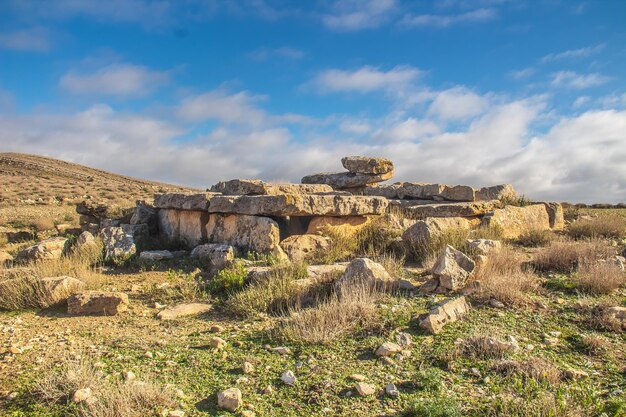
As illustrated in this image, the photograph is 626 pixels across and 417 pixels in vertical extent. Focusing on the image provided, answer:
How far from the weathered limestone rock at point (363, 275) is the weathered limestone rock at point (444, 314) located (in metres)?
1.04

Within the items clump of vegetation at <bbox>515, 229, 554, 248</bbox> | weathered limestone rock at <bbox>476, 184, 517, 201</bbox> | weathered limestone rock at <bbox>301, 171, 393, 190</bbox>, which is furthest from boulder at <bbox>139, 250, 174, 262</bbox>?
weathered limestone rock at <bbox>476, 184, 517, 201</bbox>

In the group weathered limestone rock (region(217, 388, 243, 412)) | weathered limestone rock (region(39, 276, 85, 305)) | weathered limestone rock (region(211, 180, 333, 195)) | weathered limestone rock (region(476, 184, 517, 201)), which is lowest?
weathered limestone rock (region(217, 388, 243, 412))

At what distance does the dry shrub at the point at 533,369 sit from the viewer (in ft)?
11.3

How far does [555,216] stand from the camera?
12602 mm

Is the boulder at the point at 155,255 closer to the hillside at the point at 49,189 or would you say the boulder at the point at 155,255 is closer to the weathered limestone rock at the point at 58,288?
the weathered limestone rock at the point at 58,288

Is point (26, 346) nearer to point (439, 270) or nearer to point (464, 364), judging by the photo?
point (464, 364)

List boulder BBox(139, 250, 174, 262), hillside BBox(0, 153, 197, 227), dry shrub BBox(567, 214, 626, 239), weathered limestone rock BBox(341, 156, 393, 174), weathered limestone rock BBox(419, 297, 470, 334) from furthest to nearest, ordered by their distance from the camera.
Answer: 1. hillside BBox(0, 153, 197, 227)
2. weathered limestone rock BBox(341, 156, 393, 174)
3. dry shrub BBox(567, 214, 626, 239)
4. boulder BBox(139, 250, 174, 262)
5. weathered limestone rock BBox(419, 297, 470, 334)

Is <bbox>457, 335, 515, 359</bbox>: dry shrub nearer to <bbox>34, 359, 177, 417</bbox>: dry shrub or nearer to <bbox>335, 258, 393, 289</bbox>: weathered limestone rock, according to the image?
<bbox>335, 258, 393, 289</bbox>: weathered limestone rock

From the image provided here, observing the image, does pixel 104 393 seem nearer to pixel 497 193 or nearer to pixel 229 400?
pixel 229 400

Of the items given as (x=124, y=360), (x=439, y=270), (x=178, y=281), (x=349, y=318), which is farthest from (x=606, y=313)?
(x=178, y=281)

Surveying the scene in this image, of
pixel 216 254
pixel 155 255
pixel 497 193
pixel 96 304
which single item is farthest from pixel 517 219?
pixel 96 304

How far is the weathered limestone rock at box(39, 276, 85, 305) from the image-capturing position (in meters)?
6.20

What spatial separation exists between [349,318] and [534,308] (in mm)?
2254

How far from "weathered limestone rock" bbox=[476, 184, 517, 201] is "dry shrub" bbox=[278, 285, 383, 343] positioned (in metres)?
9.52
